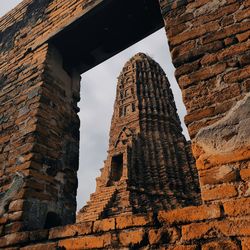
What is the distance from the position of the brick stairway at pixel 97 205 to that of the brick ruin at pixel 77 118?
33.0 ft

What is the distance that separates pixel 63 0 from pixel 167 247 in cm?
308

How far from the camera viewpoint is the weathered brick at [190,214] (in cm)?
145

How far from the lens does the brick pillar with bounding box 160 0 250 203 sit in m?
1.53

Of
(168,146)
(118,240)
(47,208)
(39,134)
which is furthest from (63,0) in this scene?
(168,146)

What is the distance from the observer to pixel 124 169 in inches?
588

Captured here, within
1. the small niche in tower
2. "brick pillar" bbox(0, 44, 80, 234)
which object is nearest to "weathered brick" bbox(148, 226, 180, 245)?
"brick pillar" bbox(0, 44, 80, 234)

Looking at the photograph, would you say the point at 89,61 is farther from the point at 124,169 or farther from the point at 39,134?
the point at 124,169

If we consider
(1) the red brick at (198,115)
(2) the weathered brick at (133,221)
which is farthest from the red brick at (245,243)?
(1) the red brick at (198,115)

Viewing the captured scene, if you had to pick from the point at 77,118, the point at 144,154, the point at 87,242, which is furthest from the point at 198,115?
the point at 144,154

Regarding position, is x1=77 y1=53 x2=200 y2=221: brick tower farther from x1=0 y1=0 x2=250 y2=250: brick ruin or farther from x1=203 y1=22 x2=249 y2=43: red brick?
x1=203 y1=22 x2=249 y2=43: red brick

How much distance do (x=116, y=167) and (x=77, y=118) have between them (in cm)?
1327

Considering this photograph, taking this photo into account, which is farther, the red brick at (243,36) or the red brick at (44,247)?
the red brick at (44,247)

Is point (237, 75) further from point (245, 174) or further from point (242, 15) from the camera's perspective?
point (245, 174)

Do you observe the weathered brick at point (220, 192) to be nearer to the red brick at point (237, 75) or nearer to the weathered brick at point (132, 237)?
the weathered brick at point (132, 237)
